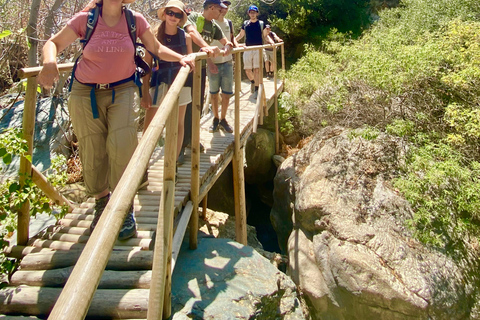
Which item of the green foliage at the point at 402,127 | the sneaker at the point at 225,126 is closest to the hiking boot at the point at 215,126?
the sneaker at the point at 225,126

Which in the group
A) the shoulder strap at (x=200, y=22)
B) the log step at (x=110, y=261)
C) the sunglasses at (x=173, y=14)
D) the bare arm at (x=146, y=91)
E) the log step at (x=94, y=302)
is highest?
the sunglasses at (x=173, y=14)

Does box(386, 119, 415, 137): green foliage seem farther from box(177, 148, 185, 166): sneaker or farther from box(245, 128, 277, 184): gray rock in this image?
box(245, 128, 277, 184): gray rock

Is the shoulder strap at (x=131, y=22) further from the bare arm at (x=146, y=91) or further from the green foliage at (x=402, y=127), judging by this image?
the green foliage at (x=402, y=127)

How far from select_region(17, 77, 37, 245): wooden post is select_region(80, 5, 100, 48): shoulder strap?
0.51 meters

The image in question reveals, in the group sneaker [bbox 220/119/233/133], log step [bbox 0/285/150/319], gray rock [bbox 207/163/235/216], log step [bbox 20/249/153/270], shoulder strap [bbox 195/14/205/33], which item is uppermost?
shoulder strap [bbox 195/14/205/33]

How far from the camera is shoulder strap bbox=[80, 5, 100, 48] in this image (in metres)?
2.66

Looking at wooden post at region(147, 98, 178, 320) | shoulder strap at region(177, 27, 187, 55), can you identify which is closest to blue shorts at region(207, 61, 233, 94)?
shoulder strap at region(177, 27, 187, 55)

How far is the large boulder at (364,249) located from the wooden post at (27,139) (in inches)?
137

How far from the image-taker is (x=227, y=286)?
322 centimetres

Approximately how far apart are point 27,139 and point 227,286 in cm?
191

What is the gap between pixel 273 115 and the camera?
10688 mm

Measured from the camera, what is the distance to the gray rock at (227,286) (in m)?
2.91

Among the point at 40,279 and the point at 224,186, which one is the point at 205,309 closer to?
the point at 40,279

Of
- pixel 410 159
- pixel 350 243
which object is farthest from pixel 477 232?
pixel 350 243
